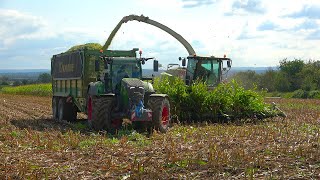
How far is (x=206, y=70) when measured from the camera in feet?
58.3

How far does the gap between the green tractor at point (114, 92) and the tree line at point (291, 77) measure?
38112mm

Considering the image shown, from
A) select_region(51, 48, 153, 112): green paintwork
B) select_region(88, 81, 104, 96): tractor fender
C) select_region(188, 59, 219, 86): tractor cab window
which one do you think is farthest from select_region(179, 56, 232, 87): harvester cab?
select_region(88, 81, 104, 96): tractor fender

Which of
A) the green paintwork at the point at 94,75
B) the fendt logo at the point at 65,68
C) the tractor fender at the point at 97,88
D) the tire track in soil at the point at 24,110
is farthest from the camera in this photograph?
the tire track in soil at the point at 24,110

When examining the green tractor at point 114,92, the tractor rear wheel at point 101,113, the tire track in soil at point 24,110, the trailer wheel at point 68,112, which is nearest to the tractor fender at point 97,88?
the green tractor at point 114,92

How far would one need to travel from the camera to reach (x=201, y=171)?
646cm

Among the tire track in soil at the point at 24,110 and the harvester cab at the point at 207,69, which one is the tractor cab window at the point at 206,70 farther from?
the tire track in soil at the point at 24,110

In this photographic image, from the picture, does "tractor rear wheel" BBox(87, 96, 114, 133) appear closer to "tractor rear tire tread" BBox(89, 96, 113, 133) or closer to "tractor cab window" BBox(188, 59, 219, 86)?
"tractor rear tire tread" BBox(89, 96, 113, 133)

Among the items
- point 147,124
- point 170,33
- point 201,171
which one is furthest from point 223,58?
point 201,171

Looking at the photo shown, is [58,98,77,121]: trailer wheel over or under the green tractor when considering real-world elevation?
under

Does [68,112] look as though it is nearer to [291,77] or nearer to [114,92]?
[114,92]

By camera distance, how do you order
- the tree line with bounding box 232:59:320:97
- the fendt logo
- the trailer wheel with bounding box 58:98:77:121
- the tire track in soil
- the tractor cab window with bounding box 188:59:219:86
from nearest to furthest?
1. the fendt logo
2. the trailer wheel with bounding box 58:98:77:121
3. the tractor cab window with bounding box 188:59:219:86
4. the tire track in soil
5. the tree line with bounding box 232:59:320:97

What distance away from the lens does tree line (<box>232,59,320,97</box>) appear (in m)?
54.0

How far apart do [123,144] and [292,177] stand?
418 cm

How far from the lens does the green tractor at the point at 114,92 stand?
11.9 meters
